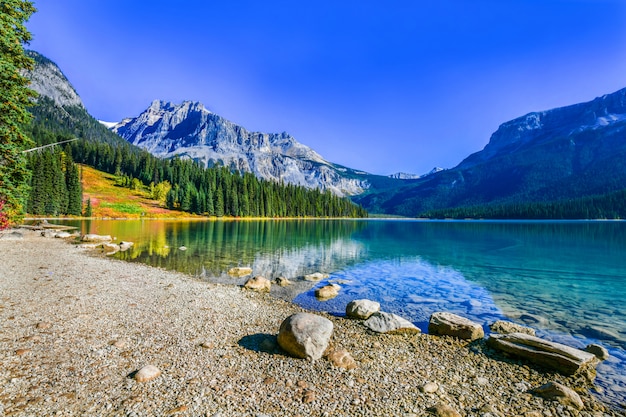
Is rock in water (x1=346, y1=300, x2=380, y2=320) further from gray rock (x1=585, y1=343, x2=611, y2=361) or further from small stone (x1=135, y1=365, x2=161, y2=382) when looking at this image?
small stone (x1=135, y1=365, x2=161, y2=382)

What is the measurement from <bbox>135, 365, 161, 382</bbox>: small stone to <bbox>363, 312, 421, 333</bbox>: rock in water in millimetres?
9223

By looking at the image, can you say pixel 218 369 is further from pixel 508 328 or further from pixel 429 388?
pixel 508 328

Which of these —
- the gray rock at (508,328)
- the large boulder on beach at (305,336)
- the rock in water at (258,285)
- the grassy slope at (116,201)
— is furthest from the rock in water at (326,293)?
the grassy slope at (116,201)

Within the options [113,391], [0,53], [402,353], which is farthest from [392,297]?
[0,53]

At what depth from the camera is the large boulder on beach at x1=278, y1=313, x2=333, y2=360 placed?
10.8 metres

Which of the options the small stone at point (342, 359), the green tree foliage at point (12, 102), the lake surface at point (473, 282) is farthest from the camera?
the green tree foliage at point (12, 102)

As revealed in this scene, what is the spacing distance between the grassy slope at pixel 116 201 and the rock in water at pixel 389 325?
433ft

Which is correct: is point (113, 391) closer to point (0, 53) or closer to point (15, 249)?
point (0, 53)

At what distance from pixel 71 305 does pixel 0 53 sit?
1881 cm

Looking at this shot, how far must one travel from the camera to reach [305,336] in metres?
11.0

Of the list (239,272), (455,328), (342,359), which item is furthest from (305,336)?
(239,272)

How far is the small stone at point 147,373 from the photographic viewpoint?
8.58 m

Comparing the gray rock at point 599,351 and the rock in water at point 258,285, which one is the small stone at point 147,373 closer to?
the rock in water at point 258,285

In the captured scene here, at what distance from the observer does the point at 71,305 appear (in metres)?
15.0
